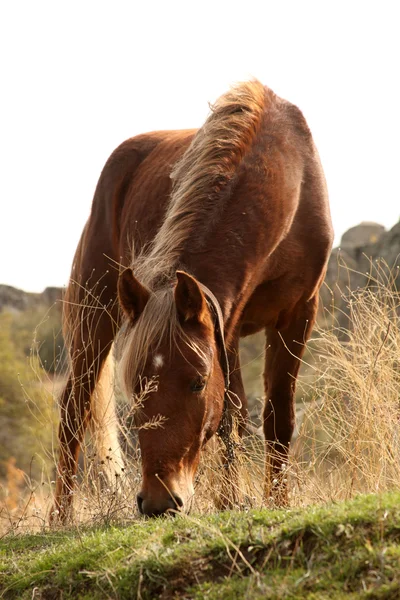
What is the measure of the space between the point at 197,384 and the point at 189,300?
1.42 feet

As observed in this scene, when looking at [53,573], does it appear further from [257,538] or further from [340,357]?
[340,357]

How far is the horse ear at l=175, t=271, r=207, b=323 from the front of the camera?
4.14m

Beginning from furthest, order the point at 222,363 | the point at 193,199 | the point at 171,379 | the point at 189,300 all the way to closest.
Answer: the point at 193,199 < the point at 222,363 < the point at 189,300 < the point at 171,379

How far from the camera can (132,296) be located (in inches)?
170

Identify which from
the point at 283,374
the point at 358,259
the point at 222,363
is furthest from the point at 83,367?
the point at 358,259

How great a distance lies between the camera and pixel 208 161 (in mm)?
Result: 4902

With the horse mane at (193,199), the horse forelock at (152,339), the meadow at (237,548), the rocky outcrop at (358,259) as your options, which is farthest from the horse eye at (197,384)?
the rocky outcrop at (358,259)

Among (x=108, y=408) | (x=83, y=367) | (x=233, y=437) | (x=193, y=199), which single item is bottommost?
(x=108, y=408)

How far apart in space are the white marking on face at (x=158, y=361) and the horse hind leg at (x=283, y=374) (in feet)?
5.57

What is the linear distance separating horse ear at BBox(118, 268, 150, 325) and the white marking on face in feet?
1.11

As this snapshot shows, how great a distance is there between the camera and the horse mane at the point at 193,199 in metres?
4.20

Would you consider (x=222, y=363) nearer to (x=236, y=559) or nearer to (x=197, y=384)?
(x=197, y=384)

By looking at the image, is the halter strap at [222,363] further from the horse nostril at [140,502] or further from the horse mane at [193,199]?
the horse nostril at [140,502]

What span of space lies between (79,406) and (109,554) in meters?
2.69
